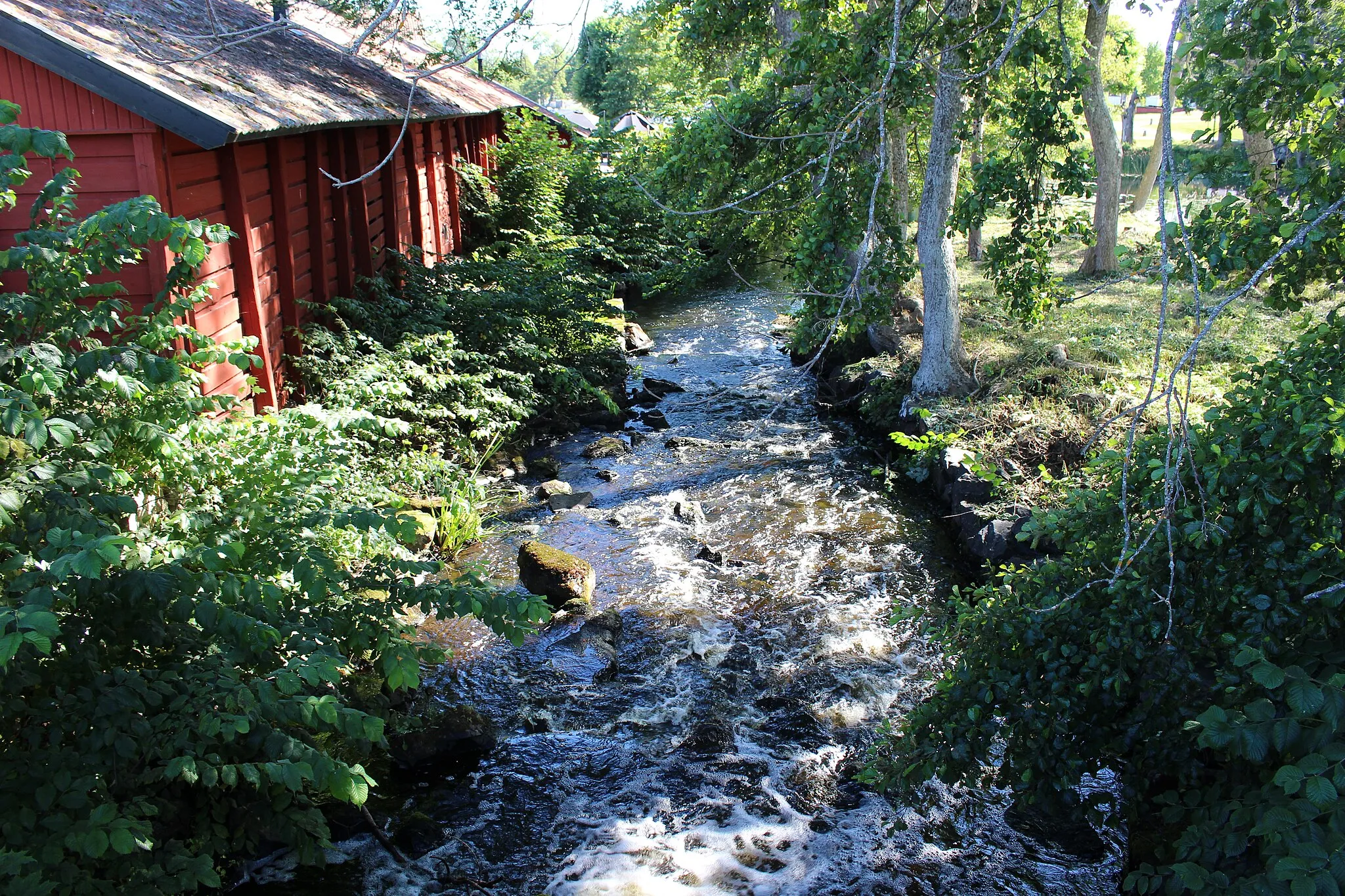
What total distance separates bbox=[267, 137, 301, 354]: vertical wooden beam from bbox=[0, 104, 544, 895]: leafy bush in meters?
3.71

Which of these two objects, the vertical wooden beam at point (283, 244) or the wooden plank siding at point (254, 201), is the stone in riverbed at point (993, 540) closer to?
the wooden plank siding at point (254, 201)

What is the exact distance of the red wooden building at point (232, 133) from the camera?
19.0 feet

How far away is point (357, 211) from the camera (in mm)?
10641

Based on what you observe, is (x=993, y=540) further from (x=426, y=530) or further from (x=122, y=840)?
(x=122, y=840)

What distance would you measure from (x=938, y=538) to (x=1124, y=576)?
434 centimetres

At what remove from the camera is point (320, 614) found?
4.10 metres

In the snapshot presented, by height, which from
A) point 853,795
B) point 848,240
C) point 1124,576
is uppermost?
point 848,240

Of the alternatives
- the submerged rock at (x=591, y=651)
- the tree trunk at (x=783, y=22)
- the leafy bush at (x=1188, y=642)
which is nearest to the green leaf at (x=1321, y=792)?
the leafy bush at (x=1188, y=642)

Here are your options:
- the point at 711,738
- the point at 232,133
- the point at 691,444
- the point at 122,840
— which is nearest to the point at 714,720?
the point at 711,738

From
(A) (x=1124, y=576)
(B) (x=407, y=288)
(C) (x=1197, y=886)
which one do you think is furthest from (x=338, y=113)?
(C) (x=1197, y=886)

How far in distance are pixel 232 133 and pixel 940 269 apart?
7.13 meters

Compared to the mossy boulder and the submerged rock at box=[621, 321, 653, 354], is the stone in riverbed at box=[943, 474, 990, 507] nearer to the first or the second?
the mossy boulder

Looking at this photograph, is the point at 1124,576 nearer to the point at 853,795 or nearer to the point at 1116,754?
the point at 1116,754

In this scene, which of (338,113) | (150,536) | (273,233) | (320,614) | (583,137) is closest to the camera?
(320,614)
